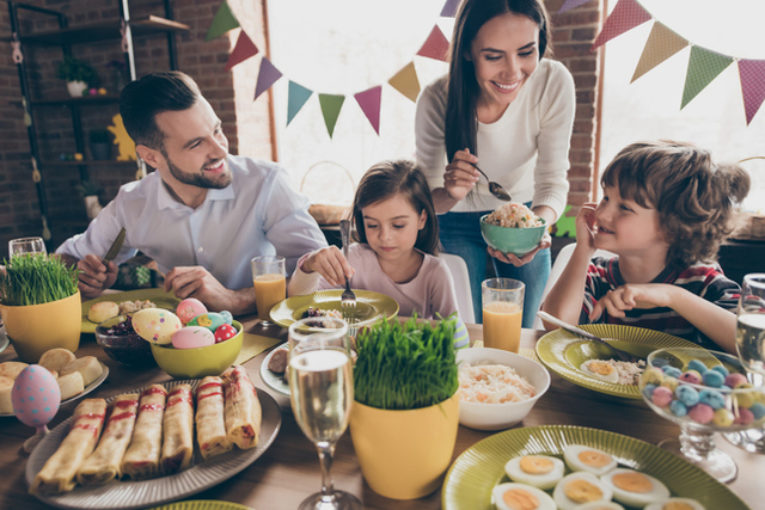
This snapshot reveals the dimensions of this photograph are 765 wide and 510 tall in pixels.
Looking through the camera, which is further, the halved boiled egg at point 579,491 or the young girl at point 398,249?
the young girl at point 398,249

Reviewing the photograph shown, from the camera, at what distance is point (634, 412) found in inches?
34.1

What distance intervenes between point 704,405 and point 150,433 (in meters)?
0.79

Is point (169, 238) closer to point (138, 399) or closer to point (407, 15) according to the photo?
point (138, 399)

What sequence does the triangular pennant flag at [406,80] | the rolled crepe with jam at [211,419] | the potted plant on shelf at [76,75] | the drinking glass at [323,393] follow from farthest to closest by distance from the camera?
the potted plant on shelf at [76,75], the triangular pennant flag at [406,80], the rolled crepe with jam at [211,419], the drinking glass at [323,393]

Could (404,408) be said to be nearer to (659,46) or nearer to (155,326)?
(155,326)

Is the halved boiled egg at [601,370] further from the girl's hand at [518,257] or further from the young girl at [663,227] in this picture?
the girl's hand at [518,257]

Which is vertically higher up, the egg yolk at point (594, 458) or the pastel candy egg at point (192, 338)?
the pastel candy egg at point (192, 338)

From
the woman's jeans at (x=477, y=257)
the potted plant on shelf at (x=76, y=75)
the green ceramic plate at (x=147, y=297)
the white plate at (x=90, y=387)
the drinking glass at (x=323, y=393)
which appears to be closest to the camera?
the drinking glass at (x=323, y=393)

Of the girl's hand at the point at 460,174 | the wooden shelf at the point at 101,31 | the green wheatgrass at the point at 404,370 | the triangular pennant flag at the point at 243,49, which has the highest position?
the wooden shelf at the point at 101,31

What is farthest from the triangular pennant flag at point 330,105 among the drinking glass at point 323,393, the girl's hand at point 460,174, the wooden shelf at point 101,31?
the drinking glass at point 323,393

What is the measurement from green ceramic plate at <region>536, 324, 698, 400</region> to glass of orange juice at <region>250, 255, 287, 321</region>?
72 cm

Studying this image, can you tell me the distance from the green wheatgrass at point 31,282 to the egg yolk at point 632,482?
115cm

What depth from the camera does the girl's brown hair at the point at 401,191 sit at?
171 cm

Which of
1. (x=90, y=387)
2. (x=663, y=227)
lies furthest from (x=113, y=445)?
(x=663, y=227)
